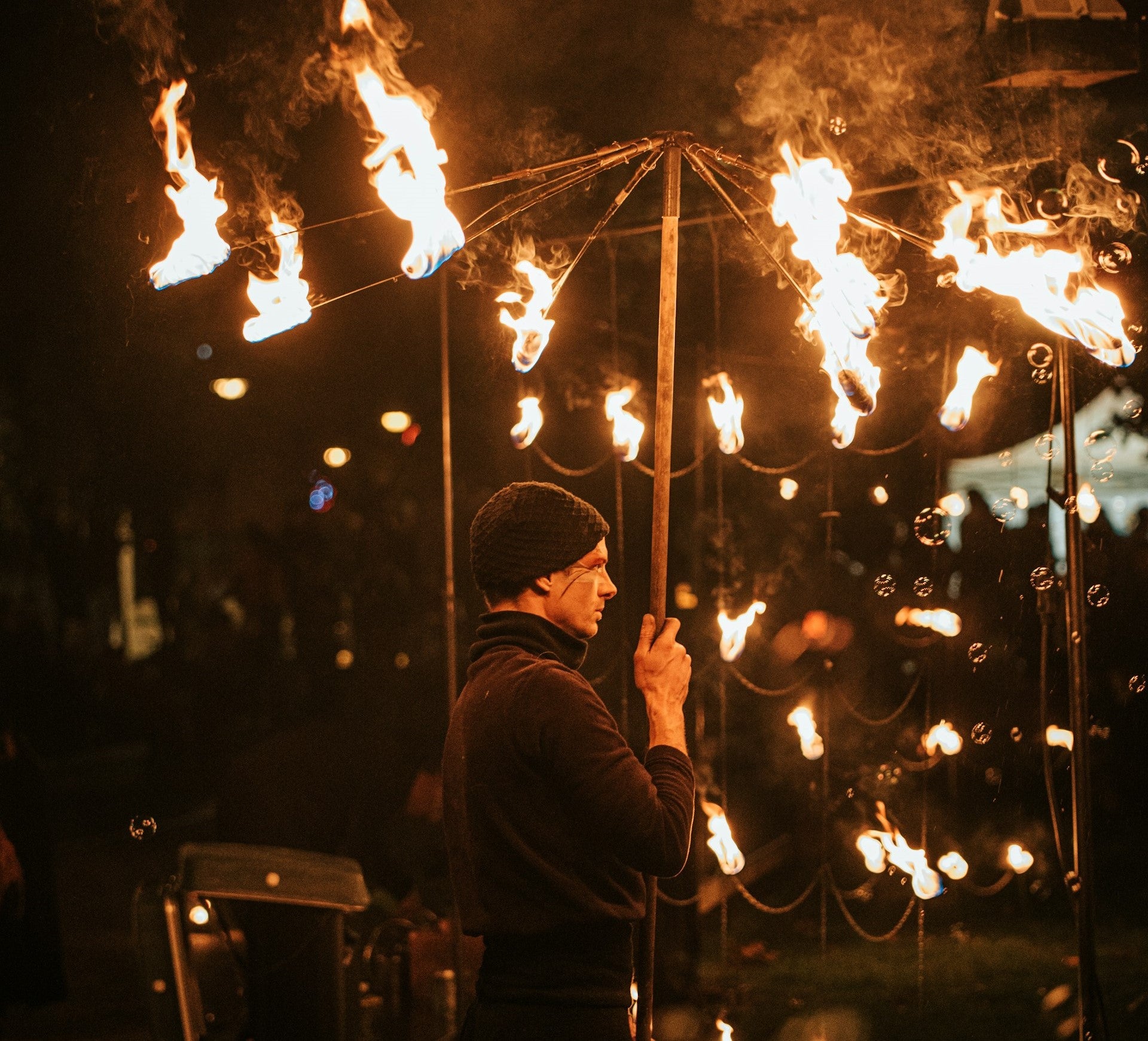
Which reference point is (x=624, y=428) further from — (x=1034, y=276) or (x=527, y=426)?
(x=1034, y=276)

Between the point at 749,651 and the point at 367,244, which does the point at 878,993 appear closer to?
the point at 749,651

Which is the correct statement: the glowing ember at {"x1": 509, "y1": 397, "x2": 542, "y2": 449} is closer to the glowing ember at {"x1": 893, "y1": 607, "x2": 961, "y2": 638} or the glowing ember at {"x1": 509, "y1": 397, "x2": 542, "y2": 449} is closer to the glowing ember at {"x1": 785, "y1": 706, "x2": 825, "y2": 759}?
the glowing ember at {"x1": 893, "y1": 607, "x2": 961, "y2": 638}

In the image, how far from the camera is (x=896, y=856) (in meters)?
5.84

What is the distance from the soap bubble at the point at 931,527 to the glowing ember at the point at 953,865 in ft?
6.93

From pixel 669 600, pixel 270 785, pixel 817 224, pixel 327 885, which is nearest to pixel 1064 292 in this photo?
pixel 817 224

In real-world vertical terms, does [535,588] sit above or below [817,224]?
below

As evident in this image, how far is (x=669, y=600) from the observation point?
6109mm

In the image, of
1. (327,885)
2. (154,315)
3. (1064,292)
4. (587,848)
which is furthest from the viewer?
(154,315)

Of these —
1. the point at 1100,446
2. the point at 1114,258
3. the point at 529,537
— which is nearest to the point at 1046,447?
the point at 1114,258

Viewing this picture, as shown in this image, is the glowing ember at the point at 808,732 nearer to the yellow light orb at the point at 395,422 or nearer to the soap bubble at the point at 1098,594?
the soap bubble at the point at 1098,594

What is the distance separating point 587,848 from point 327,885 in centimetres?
207

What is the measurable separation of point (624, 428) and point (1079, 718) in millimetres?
2474

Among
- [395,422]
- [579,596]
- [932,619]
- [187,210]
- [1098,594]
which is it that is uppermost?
[395,422]

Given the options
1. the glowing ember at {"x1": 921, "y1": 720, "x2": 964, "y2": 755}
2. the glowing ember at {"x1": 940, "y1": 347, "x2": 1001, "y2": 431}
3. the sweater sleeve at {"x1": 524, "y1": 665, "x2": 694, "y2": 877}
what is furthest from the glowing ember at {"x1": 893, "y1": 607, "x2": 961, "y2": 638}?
the sweater sleeve at {"x1": 524, "y1": 665, "x2": 694, "y2": 877}
